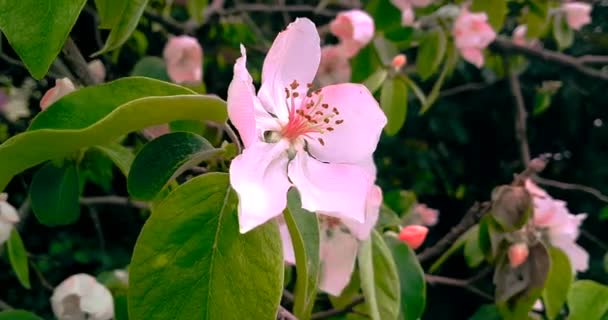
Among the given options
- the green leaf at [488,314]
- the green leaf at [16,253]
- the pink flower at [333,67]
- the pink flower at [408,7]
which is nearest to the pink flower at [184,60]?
the pink flower at [333,67]

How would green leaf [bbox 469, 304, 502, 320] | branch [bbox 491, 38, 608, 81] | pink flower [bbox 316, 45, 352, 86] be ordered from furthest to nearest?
branch [bbox 491, 38, 608, 81]
pink flower [bbox 316, 45, 352, 86]
green leaf [bbox 469, 304, 502, 320]

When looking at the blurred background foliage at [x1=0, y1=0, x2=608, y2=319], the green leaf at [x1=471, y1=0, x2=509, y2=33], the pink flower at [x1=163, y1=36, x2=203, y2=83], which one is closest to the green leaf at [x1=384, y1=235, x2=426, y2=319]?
the pink flower at [x1=163, y1=36, x2=203, y2=83]

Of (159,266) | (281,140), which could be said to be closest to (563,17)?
(281,140)

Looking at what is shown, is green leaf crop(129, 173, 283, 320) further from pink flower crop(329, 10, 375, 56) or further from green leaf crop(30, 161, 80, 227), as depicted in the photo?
pink flower crop(329, 10, 375, 56)

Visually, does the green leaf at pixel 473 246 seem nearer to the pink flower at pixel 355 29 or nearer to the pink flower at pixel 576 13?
the pink flower at pixel 355 29

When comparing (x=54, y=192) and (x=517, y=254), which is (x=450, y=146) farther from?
(x=54, y=192)

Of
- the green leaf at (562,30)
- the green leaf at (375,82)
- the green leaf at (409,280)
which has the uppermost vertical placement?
the green leaf at (375,82)

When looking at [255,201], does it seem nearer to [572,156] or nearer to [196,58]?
[196,58]
